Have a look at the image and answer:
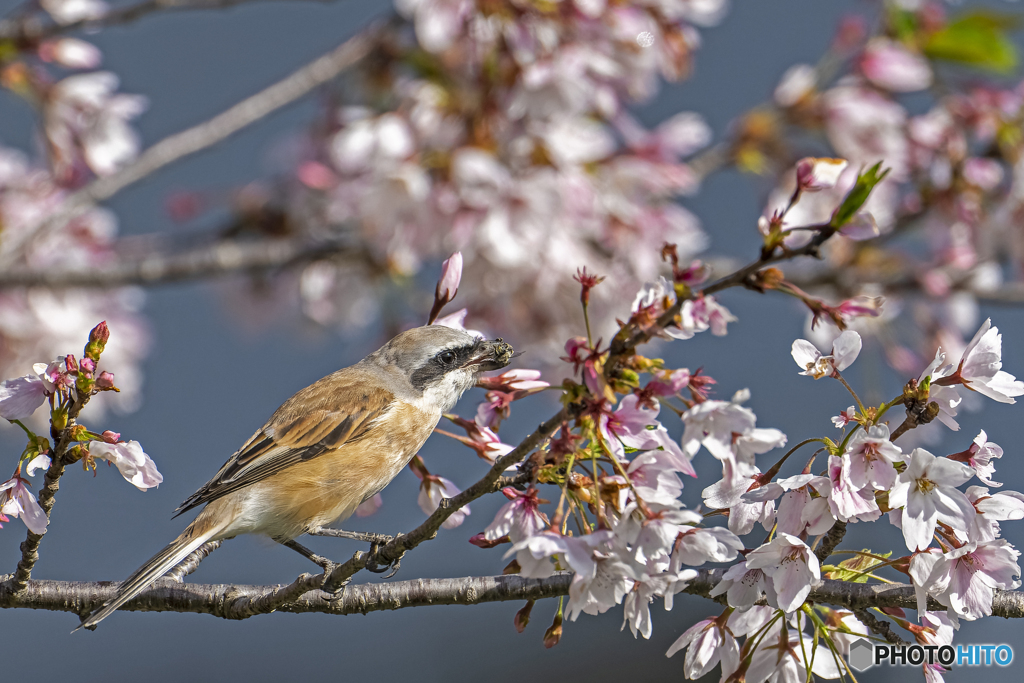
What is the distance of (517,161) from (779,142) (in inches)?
52.1

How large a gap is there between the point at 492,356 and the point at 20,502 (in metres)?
1.25

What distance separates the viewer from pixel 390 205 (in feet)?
12.2

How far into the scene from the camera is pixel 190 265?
3.96 m

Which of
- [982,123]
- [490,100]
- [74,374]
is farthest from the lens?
[982,123]

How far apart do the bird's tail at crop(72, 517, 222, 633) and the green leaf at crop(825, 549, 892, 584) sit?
62.8 inches

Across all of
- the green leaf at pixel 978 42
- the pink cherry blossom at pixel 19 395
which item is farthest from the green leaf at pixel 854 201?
the green leaf at pixel 978 42

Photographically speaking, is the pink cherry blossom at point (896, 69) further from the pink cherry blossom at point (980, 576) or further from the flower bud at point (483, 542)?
the flower bud at point (483, 542)

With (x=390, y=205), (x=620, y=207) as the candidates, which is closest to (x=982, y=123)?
(x=620, y=207)

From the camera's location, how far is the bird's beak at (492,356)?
2.66m

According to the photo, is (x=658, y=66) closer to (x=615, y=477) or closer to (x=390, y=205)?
(x=390, y=205)

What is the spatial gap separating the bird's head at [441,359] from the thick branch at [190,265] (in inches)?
35.1

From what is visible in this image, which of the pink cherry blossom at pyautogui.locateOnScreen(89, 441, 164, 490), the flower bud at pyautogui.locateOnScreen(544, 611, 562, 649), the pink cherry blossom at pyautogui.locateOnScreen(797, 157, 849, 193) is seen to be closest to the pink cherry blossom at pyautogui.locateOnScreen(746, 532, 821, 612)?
the flower bud at pyautogui.locateOnScreen(544, 611, 562, 649)

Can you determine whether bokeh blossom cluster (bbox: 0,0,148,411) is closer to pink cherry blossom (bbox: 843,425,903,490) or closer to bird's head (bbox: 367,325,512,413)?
bird's head (bbox: 367,325,512,413)

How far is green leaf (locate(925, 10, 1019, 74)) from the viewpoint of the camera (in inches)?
151
